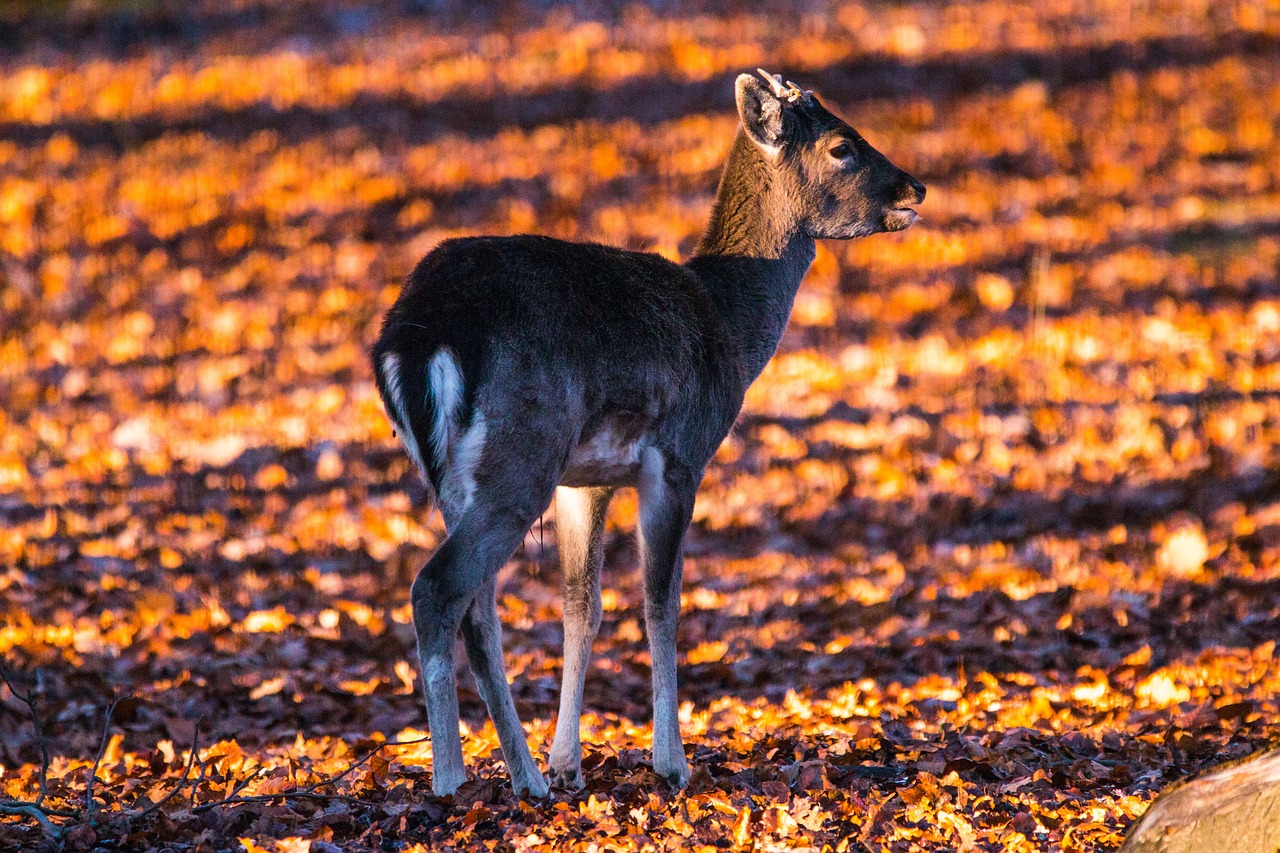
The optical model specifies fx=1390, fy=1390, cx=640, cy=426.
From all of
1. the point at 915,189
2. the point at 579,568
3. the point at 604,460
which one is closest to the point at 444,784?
the point at 579,568

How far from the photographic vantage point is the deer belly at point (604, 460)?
546 centimetres

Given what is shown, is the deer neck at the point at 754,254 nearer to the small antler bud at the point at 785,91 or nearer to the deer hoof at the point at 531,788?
the small antler bud at the point at 785,91

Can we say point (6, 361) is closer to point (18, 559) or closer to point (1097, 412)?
point (18, 559)

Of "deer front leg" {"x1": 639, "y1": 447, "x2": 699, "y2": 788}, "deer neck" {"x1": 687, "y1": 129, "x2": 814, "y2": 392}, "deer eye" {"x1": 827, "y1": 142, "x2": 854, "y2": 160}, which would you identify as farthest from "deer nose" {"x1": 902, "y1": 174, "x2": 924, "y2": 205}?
"deer front leg" {"x1": 639, "y1": 447, "x2": 699, "y2": 788}

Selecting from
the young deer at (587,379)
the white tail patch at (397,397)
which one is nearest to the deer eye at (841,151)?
the young deer at (587,379)

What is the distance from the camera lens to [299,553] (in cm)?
998

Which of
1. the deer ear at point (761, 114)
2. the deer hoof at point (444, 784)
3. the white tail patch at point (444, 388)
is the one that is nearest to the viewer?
the white tail patch at point (444, 388)

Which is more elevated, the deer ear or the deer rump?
the deer ear

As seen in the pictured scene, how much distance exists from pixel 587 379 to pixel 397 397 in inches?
29.1

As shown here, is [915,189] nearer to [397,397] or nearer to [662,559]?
[662,559]

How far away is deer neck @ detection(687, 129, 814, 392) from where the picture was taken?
6461mm

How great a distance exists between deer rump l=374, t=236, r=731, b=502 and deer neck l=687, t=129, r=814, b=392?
650 mm

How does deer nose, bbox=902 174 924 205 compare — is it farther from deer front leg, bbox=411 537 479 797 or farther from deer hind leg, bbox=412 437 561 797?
deer front leg, bbox=411 537 479 797

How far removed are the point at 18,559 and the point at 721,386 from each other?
5910mm
